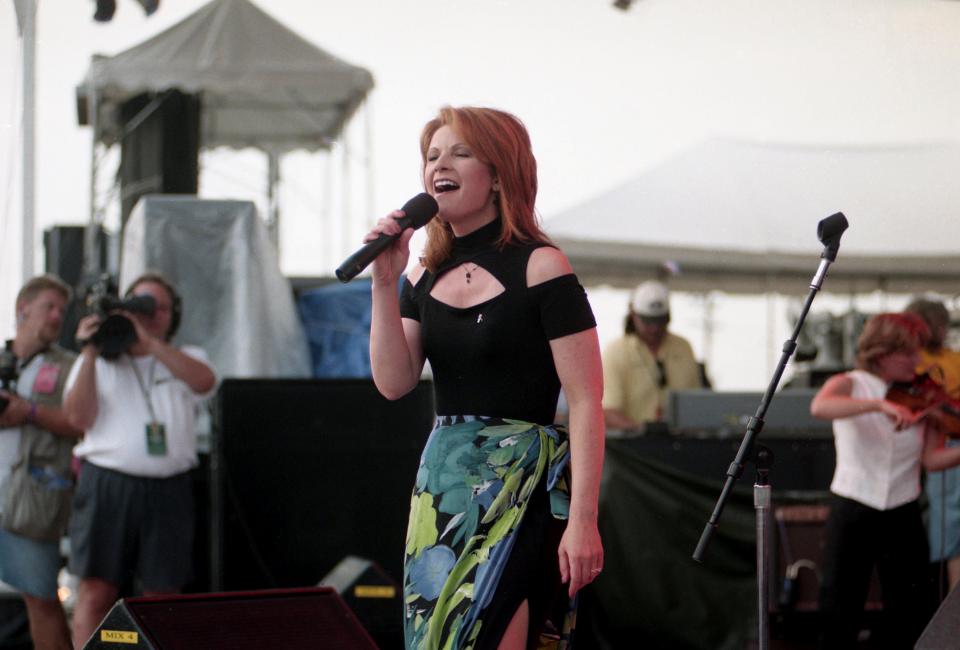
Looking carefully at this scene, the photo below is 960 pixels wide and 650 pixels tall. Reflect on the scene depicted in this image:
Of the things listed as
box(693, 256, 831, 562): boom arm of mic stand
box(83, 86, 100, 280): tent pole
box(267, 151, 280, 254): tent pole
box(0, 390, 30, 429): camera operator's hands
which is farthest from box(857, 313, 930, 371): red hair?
box(267, 151, 280, 254): tent pole

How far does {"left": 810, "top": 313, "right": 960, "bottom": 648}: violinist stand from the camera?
503cm

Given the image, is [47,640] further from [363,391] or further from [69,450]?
[363,391]

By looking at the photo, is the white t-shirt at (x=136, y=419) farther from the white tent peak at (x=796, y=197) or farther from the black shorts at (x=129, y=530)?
the white tent peak at (x=796, y=197)

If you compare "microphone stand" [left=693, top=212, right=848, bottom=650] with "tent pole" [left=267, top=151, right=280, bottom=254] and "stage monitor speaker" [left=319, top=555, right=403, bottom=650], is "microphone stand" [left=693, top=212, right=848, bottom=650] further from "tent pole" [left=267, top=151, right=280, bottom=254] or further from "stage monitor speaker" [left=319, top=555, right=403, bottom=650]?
"tent pole" [left=267, top=151, right=280, bottom=254]

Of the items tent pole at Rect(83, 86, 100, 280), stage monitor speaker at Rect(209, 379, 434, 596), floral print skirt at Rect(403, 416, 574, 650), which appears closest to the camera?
floral print skirt at Rect(403, 416, 574, 650)

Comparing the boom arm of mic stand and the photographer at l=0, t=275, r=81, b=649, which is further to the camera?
the photographer at l=0, t=275, r=81, b=649

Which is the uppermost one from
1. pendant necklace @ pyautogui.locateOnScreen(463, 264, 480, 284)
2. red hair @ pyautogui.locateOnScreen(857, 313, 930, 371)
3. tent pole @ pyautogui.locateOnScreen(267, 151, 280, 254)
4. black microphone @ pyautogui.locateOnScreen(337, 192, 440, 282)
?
tent pole @ pyautogui.locateOnScreen(267, 151, 280, 254)

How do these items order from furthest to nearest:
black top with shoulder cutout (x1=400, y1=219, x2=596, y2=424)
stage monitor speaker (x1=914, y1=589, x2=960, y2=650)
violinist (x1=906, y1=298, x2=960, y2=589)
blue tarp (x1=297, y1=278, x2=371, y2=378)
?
blue tarp (x1=297, y1=278, x2=371, y2=378) < violinist (x1=906, y1=298, x2=960, y2=589) < stage monitor speaker (x1=914, y1=589, x2=960, y2=650) < black top with shoulder cutout (x1=400, y1=219, x2=596, y2=424)

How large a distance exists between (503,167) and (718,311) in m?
11.2

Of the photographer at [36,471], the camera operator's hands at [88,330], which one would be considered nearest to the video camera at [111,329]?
the camera operator's hands at [88,330]

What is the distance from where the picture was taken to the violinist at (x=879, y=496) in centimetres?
503

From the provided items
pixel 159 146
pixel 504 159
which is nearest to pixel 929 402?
pixel 504 159

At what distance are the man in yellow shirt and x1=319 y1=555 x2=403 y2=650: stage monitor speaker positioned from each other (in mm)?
1996

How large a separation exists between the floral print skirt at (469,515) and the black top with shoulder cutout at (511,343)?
1.6 inches
